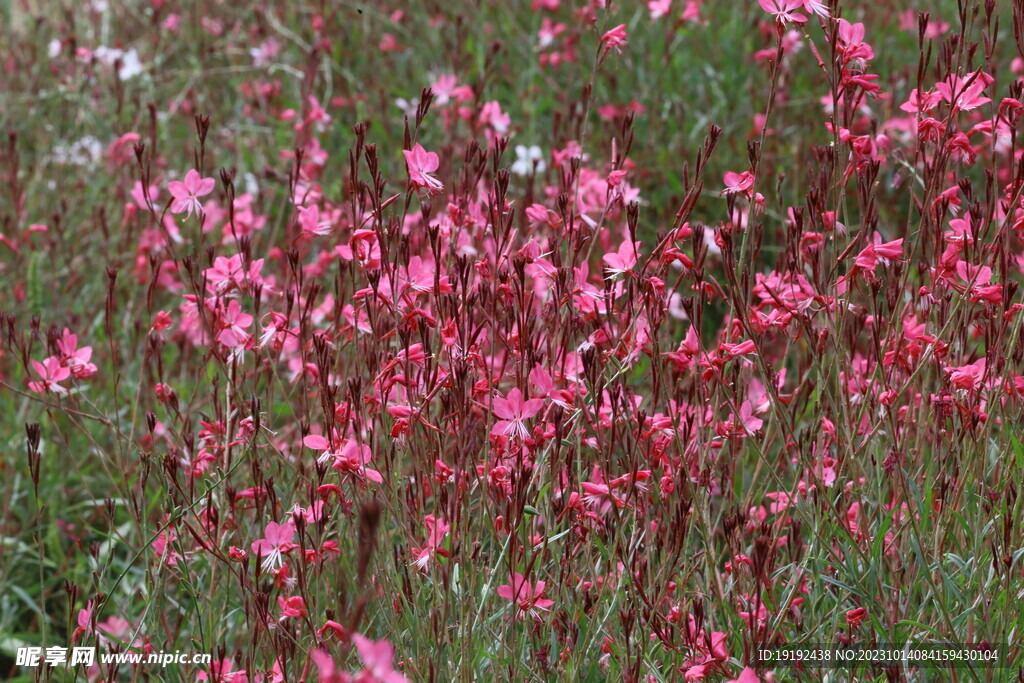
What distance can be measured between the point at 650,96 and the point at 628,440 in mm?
3127

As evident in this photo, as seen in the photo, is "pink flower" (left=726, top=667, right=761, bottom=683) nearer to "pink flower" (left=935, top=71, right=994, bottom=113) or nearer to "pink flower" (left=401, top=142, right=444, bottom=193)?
"pink flower" (left=401, top=142, right=444, bottom=193)

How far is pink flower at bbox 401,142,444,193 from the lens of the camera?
1758mm

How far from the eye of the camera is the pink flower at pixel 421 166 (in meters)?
1.76

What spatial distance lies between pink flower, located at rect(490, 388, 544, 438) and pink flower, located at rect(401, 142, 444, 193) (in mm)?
401

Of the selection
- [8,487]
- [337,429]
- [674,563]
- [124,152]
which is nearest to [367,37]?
[124,152]

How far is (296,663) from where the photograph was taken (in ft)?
6.48

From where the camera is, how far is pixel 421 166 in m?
1.78

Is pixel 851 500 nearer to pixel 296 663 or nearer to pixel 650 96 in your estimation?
pixel 296 663

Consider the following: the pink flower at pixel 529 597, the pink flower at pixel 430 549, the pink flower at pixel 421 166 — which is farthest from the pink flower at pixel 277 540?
the pink flower at pixel 421 166

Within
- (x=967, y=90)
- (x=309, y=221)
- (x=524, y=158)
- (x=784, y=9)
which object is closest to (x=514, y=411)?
(x=309, y=221)

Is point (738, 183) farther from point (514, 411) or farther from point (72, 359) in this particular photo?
point (72, 359)

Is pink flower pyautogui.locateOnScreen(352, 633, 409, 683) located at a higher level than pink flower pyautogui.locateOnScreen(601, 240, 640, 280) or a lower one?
lower

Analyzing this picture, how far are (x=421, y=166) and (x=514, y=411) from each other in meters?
0.47

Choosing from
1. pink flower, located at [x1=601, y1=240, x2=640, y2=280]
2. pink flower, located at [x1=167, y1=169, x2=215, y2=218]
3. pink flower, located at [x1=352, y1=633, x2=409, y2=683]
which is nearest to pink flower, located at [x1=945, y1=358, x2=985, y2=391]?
pink flower, located at [x1=601, y1=240, x2=640, y2=280]
